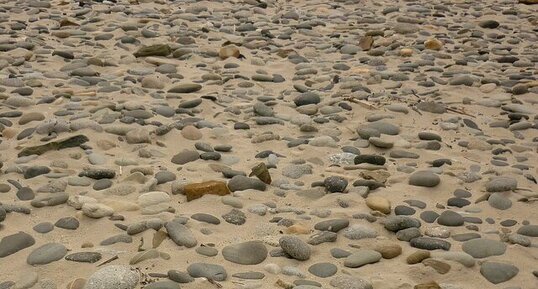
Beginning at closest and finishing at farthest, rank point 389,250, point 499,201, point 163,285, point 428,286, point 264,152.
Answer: point 163,285 < point 428,286 < point 389,250 < point 499,201 < point 264,152

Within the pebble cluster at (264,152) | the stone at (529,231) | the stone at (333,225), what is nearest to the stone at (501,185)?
the pebble cluster at (264,152)

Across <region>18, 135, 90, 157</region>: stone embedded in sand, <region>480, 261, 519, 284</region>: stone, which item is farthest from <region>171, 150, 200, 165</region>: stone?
<region>480, 261, 519, 284</region>: stone

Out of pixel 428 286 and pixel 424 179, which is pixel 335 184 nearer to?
pixel 424 179

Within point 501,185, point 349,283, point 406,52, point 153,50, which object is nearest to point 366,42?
point 406,52

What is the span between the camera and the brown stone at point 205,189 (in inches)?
117

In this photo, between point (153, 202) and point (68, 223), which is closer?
point (68, 223)

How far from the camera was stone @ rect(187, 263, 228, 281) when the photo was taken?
7.59 feet

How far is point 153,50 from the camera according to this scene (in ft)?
16.7

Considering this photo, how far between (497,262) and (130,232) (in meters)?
1.43

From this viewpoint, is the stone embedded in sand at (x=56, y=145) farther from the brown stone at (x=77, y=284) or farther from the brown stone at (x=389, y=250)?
the brown stone at (x=389, y=250)

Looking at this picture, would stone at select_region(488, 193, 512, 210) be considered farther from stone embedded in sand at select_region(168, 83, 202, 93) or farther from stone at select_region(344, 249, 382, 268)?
stone embedded in sand at select_region(168, 83, 202, 93)

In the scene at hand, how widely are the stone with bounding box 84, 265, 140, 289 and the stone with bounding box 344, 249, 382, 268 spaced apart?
79 cm

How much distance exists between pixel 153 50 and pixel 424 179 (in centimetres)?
270

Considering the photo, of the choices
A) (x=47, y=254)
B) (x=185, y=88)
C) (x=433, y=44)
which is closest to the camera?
(x=47, y=254)
